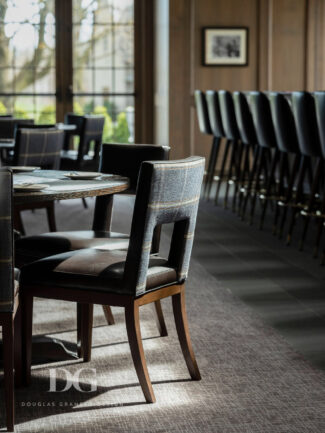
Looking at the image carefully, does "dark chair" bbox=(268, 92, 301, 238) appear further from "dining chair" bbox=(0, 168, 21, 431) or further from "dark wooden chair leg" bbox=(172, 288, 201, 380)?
"dining chair" bbox=(0, 168, 21, 431)

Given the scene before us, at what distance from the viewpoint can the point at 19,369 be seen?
2711 millimetres

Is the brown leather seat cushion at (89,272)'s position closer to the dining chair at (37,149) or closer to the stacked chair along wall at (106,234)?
the stacked chair along wall at (106,234)

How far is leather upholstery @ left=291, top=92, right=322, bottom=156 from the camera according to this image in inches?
203

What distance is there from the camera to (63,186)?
2.77 meters

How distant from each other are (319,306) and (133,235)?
5.38 ft

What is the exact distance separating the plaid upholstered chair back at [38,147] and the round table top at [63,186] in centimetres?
167

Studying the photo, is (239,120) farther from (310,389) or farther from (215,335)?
(310,389)

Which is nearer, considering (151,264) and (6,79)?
(151,264)

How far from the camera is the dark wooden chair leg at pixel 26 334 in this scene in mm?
2662

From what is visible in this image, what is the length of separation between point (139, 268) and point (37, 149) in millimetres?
2626

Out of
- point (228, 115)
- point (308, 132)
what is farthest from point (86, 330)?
point (228, 115)

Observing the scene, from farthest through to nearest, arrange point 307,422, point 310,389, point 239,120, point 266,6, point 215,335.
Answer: point 266,6
point 239,120
point 215,335
point 310,389
point 307,422

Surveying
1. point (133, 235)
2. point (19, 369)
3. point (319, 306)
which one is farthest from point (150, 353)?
point (319, 306)

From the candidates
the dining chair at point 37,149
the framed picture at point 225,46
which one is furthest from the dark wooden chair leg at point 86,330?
the framed picture at point 225,46
